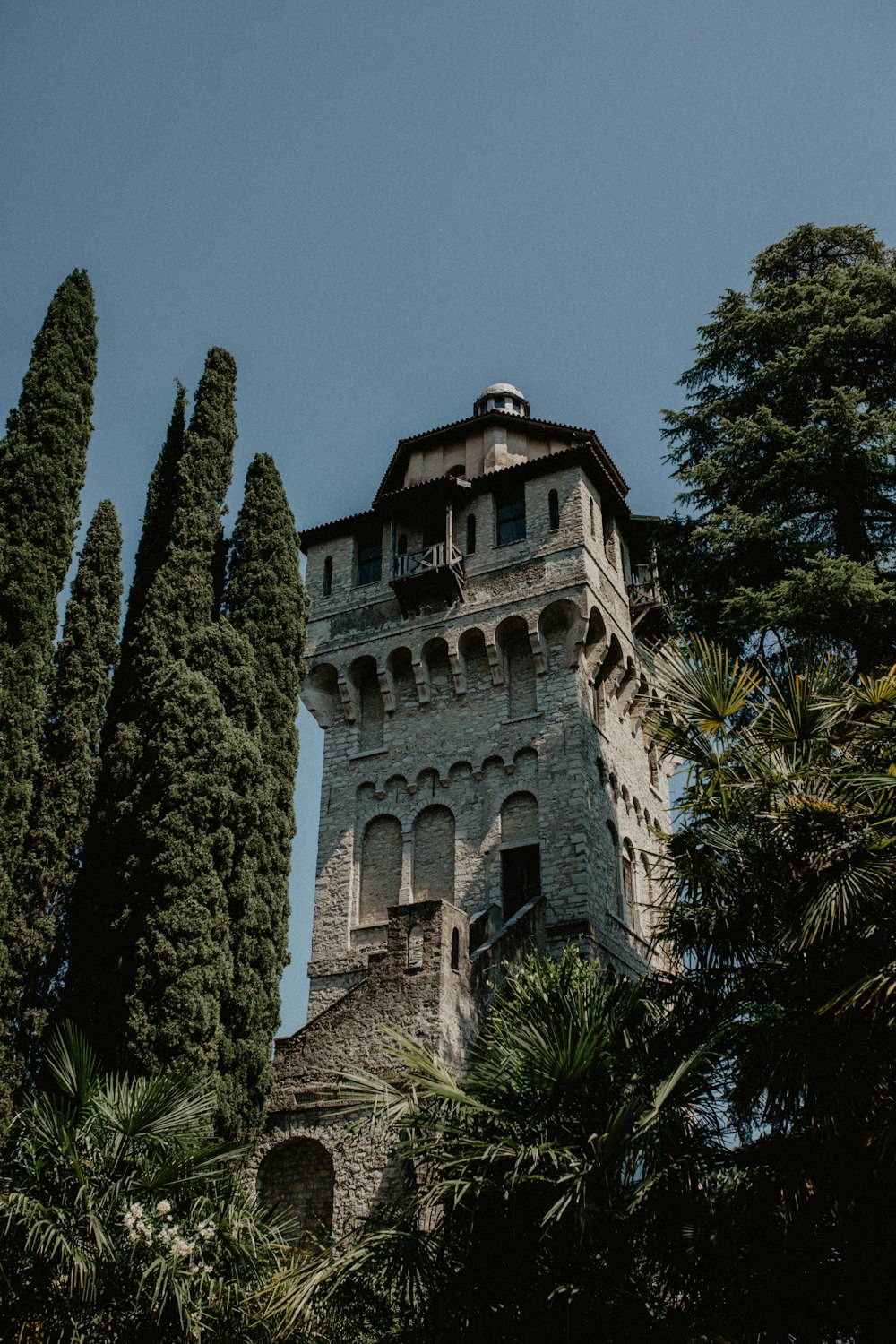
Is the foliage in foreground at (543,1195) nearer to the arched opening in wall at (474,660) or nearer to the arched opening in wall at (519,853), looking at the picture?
the arched opening in wall at (519,853)

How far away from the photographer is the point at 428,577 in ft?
77.8

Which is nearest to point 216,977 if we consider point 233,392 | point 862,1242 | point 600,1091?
point 600,1091

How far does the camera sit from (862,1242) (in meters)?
→ 8.40

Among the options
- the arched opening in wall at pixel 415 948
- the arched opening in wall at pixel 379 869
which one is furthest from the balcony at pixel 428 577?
the arched opening in wall at pixel 415 948

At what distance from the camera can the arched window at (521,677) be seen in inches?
891

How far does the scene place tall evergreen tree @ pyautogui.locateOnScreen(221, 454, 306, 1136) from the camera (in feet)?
47.6

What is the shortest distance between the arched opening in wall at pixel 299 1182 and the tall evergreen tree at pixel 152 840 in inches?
132

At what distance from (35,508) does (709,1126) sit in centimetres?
1046

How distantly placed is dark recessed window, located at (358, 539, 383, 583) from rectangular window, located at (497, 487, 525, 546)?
2864 mm

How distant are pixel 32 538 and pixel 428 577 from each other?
10.5 m

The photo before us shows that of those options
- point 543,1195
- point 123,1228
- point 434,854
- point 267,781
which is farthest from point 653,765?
point 123,1228

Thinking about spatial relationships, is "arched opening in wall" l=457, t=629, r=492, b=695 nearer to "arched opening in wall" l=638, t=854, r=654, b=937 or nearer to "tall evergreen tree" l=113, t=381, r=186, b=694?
"arched opening in wall" l=638, t=854, r=654, b=937

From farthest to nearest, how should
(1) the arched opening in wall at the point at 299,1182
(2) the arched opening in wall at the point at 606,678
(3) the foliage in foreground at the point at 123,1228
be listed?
1. (2) the arched opening in wall at the point at 606,678
2. (1) the arched opening in wall at the point at 299,1182
3. (3) the foliage in foreground at the point at 123,1228

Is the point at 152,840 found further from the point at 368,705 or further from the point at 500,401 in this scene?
the point at 500,401
